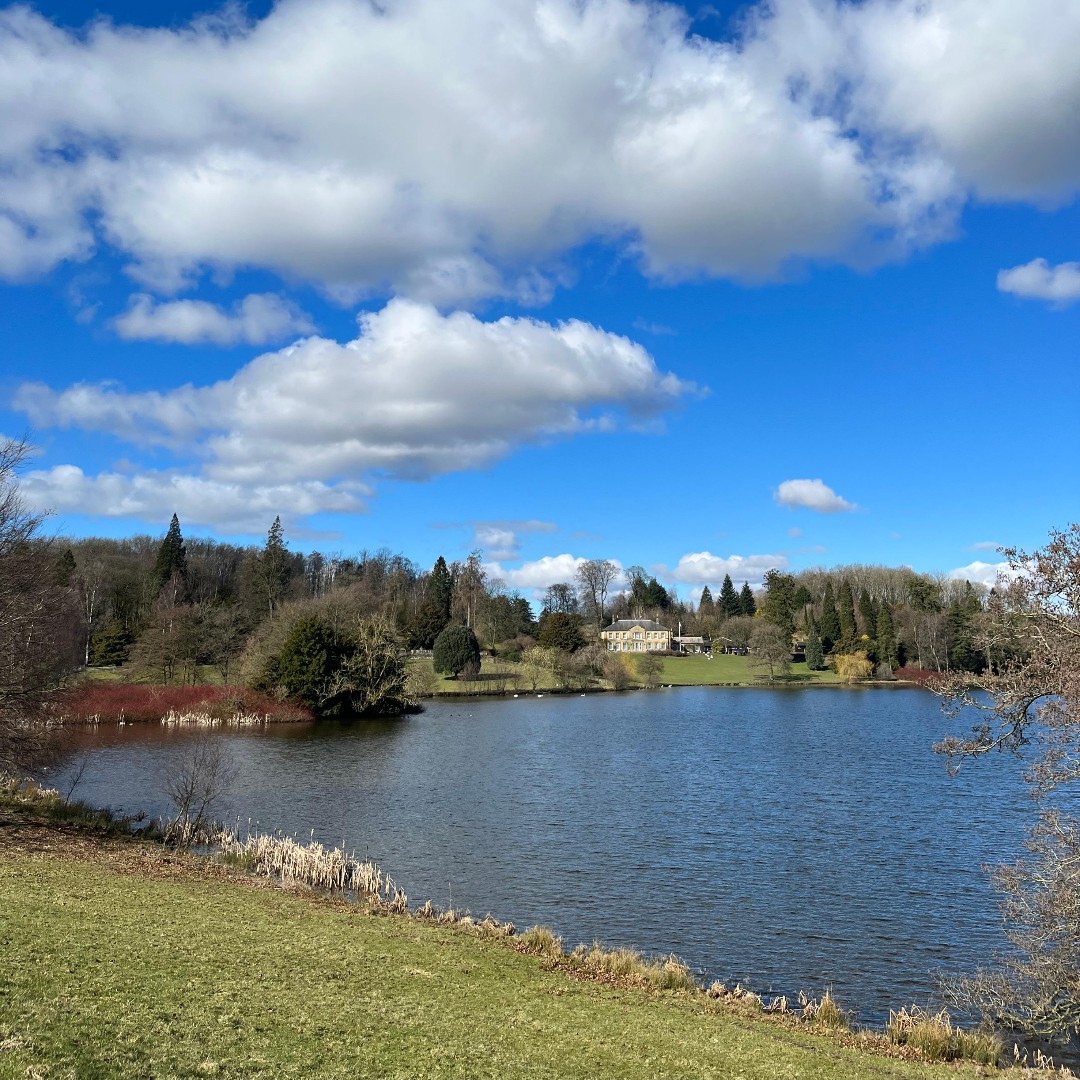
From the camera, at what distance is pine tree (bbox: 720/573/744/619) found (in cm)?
15525

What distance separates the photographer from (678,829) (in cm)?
2889

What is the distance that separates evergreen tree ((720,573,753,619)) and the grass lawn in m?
144

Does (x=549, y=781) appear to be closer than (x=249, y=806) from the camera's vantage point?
No

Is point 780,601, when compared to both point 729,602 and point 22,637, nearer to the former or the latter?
point 729,602

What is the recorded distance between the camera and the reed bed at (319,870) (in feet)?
67.4

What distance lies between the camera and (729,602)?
155750mm

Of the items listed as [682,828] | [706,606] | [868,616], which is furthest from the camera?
[706,606]

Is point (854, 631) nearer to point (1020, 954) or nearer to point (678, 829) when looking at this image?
point (678, 829)

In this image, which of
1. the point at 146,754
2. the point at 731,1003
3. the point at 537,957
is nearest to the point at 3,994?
the point at 537,957

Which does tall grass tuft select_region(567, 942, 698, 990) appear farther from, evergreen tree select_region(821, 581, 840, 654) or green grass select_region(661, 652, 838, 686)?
evergreen tree select_region(821, 581, 840, 654)

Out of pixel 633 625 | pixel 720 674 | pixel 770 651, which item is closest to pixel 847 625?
pixel 770 651

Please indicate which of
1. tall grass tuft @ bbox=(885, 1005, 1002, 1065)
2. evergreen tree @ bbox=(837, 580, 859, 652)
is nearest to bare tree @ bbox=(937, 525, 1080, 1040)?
tall grass tuft @ bbox=(885, 1005, 1002, 1065)

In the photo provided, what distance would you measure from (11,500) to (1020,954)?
87.1 feet

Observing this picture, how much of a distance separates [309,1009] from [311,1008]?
6 cm
